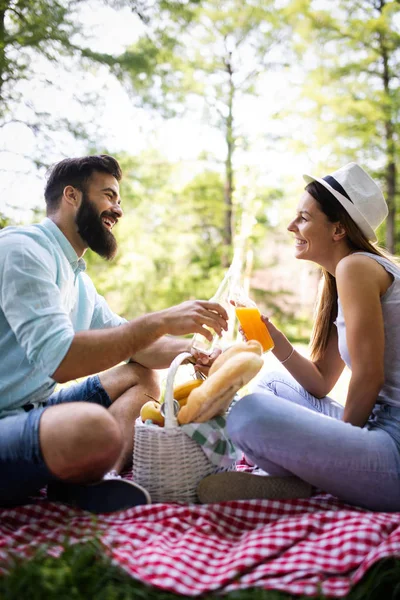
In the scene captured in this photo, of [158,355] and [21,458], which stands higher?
[158,355]

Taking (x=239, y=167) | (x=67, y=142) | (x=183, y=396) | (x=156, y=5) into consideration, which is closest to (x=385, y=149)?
(x=239, y=167)

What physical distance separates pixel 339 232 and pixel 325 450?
Answer: 3.19ft

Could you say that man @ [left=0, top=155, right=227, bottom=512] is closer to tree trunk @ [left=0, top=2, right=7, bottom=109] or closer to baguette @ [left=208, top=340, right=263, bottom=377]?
baguette @ [left=208, top=340, right=263, bottom=377]

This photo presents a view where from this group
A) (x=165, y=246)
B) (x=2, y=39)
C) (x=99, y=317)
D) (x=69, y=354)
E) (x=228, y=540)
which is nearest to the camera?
(x=228, y=540)

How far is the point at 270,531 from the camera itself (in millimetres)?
1637

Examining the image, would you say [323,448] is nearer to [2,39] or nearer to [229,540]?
[229,540]

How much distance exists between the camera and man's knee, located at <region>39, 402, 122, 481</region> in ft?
5.55

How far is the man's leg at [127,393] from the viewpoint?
2.35m

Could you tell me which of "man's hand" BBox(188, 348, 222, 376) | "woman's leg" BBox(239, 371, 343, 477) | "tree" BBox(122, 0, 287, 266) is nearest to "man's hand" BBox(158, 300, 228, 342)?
"man's hand" BBox(188, 348, 222, 376)

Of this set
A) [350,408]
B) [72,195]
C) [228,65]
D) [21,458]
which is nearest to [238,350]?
[350,408]

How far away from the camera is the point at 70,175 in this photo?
8.03 ft

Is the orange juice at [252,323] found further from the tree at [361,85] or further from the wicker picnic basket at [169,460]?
the tree at [361,85]

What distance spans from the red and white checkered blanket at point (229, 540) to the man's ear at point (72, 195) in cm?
124

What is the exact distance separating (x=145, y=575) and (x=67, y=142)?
600cm
